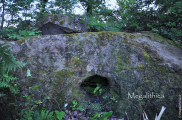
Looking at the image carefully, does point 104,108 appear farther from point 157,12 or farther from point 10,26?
point 10,26

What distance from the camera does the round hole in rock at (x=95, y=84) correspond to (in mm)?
2635

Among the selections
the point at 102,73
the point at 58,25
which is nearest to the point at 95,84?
the point at 102,73

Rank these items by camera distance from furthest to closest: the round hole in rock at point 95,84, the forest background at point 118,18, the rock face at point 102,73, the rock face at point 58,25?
the rock face at point 58,25, the forest background at point 118,18, the round hole in rock at point 95,84, the rock face at point 102,73

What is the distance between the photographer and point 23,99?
215 centimetres

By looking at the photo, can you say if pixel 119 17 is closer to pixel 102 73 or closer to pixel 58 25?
pixel 58 25

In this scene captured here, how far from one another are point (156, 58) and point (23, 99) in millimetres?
3000

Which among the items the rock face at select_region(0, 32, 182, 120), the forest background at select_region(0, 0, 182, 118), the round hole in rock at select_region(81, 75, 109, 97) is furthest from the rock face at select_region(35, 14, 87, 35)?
the round hole in rock at select_region(81, 75, 109, 97)

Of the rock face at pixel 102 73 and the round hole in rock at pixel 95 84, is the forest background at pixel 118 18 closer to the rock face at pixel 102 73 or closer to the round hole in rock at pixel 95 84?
the rock face at pixel 102 73

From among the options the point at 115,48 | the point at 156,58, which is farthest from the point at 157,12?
the point at 115,48

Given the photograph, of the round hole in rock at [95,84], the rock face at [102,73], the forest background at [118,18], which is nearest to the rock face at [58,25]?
the forest background at [118,18]

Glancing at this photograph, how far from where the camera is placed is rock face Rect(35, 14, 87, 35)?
4355mm

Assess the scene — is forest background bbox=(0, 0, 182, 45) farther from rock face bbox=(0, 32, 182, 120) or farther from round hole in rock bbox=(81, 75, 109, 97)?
round hole in rock bbox=(81, 75, 109, 97)

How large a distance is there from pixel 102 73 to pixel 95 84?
1.35 feet

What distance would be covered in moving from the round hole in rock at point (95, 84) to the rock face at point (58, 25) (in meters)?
2.45
